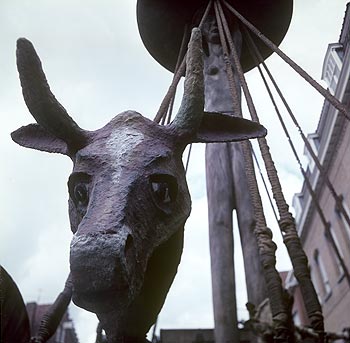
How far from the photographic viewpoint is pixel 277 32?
11.6 feet

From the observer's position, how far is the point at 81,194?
1282 mm

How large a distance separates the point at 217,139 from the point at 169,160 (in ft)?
1.35

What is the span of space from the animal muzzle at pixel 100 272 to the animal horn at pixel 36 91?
1.97ft

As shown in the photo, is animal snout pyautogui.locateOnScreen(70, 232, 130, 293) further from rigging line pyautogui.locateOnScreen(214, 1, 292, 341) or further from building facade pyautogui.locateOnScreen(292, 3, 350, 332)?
building facade pyautogui.locateOnScreen(292, 3, 350, 332)

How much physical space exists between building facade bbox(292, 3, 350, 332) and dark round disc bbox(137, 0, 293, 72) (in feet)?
18.4

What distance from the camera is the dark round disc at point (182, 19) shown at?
11.0ft

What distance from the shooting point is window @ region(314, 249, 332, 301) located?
45.2 feet

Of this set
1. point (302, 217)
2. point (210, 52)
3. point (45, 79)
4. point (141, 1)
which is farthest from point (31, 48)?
point (302, 217)

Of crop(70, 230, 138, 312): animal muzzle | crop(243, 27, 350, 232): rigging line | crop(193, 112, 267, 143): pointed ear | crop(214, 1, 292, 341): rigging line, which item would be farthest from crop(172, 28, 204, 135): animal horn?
crop(243, 27, 350, 232): rigging line

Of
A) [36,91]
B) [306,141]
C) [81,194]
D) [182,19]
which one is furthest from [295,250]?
[182,19]

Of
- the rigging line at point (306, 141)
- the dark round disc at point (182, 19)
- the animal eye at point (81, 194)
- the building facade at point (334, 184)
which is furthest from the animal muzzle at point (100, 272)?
the building facade at point (334, 184)

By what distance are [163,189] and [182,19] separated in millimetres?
2558

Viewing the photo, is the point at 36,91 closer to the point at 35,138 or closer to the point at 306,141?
the point at 35,138

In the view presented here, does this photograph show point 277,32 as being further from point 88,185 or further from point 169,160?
point 88,185
